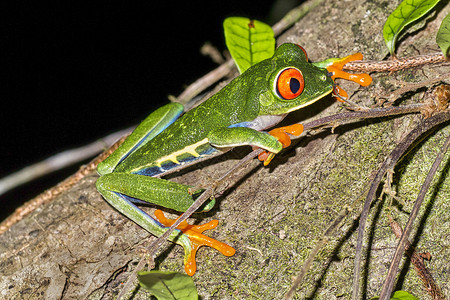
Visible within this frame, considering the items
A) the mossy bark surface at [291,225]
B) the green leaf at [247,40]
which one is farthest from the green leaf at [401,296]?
the green leaf at [247,40]

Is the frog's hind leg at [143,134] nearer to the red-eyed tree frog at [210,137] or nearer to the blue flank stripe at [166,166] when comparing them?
the red-eyed tree frog at [210,137]

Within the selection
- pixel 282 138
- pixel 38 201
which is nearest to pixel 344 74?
pixel 282 138

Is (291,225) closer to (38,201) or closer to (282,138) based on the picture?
(282,138)

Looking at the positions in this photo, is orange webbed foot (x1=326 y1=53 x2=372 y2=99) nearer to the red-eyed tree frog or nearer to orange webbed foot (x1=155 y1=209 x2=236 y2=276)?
the red-eyed tree frog

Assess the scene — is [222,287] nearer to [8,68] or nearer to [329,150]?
[329,150]

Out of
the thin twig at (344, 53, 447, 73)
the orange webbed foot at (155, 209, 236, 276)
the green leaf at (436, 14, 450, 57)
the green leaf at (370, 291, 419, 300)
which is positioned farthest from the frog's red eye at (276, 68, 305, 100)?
the green leaf at (370, 291, 419, 300)
